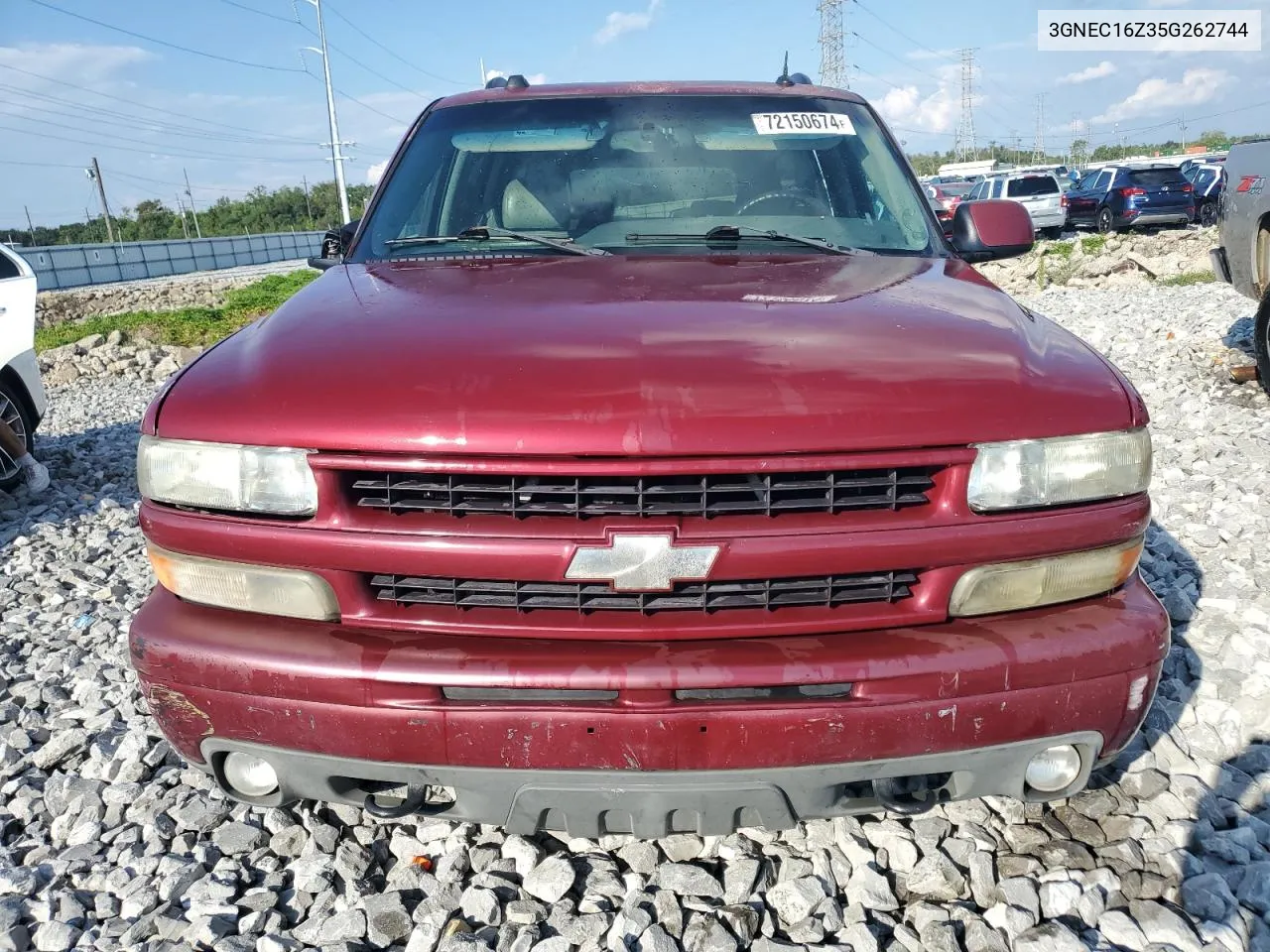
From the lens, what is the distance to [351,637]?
1.86 meters

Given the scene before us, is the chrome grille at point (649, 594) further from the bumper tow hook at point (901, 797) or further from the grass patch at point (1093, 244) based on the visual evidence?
the grass patch at point (1093, 244)

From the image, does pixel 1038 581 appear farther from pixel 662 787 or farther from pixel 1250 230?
pixel 1250 230

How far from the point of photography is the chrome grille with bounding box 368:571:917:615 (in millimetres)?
1813

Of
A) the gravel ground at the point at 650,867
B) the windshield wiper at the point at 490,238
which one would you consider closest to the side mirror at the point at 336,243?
the windshield wiper at the point at 490,238

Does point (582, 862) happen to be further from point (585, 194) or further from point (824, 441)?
point (585, 194)

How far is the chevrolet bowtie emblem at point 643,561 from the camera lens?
175 cm

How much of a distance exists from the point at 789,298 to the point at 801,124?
132cm

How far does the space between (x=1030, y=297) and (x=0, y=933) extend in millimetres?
14090

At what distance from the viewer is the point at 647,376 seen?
1786 millimetres

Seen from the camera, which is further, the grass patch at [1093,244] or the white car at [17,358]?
the grass patch at [1093,244]

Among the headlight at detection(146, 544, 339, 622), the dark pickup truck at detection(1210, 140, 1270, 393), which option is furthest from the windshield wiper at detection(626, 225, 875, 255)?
the dark pickup truck at detection(1210, 140, 1270, 393)

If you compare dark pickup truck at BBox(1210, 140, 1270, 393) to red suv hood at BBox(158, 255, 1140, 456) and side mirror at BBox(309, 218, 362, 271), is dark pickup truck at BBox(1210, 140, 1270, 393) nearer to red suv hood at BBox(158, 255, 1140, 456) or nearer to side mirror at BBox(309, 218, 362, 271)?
red suv hood at BBox(158, 255, 1140, 456)

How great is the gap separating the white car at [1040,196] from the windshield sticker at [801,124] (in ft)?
72.3

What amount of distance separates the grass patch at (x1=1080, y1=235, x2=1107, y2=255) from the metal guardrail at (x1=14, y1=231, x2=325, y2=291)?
71.0 ft
